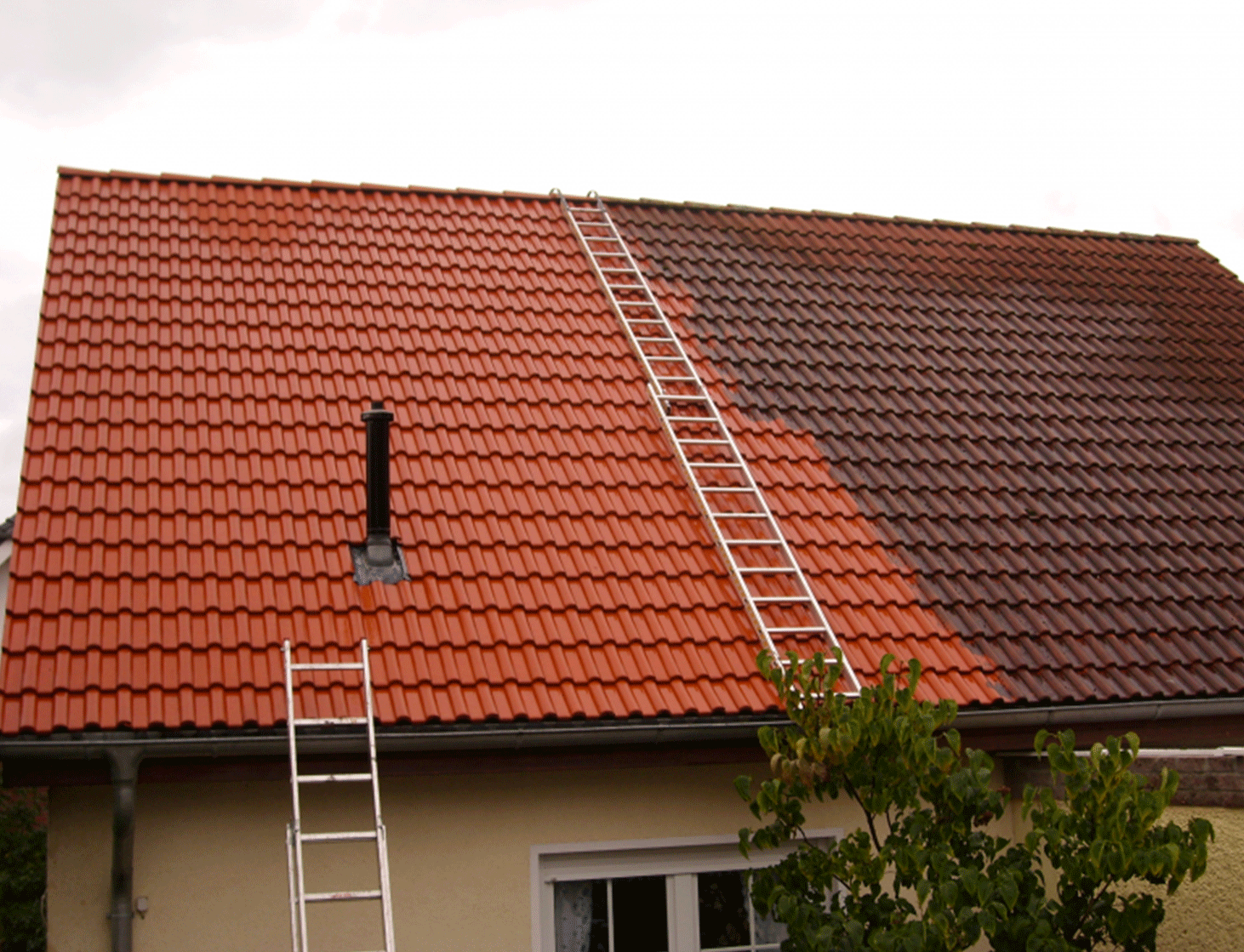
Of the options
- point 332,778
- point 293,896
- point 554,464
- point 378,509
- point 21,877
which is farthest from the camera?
point 21,877

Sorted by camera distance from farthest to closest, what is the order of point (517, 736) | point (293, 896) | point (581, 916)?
point (581, 916) → point (517, 736) → point (293, 896)

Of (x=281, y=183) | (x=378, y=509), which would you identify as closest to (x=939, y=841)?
(x=378, y=509)

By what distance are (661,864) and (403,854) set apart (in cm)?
128

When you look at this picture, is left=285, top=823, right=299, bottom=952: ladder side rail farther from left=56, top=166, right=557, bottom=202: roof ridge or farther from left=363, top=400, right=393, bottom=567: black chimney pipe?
left=56, top=166, right=557, bottom=202: roof ridge

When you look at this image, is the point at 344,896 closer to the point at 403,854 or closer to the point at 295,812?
the point at 295,812

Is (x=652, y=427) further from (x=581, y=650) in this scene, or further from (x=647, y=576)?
(x=581, y=650)

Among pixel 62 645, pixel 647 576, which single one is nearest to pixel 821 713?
pixel 647 576

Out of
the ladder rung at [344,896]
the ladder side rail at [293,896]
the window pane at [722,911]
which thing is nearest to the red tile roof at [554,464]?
the ladder side rail at [293,896]

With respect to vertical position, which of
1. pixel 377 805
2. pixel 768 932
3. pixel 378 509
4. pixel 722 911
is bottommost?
pixel 768 932

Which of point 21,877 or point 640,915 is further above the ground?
point 21,877

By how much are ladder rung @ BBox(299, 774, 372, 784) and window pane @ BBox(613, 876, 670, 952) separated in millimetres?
1501

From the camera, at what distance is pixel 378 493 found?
6461mm

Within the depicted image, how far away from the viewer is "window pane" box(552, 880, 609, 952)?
6.05 m

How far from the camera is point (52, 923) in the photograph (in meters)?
5.28
